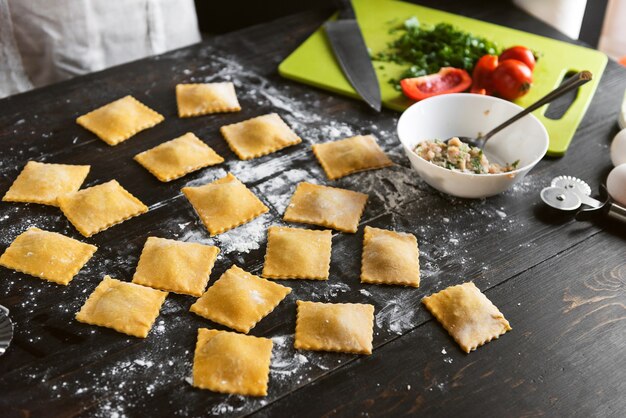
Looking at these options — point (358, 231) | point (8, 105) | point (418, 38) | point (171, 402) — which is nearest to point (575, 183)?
point (358, 231)

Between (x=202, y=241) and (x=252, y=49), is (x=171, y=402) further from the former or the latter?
(x=252, y=49)

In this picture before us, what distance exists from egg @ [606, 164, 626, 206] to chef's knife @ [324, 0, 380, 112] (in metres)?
1.06

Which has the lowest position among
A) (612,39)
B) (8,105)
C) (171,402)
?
(612,39)

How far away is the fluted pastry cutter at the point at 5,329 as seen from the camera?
1.94 m

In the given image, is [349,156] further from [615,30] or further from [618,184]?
[615,30]

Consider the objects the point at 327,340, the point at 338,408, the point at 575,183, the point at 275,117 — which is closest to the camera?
the point at 338,408

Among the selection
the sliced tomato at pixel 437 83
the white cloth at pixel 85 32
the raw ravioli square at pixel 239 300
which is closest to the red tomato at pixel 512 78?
the sliced tomato at pixel 437 83

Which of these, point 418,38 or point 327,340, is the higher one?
point 418,38

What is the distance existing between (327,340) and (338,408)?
234 millimetres

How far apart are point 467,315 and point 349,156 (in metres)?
0.93

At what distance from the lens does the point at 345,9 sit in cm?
358

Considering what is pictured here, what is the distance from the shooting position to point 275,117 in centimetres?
288

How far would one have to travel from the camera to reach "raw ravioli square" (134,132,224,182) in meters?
2.60

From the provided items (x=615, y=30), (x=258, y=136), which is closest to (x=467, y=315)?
A: (x=258, y=136)
